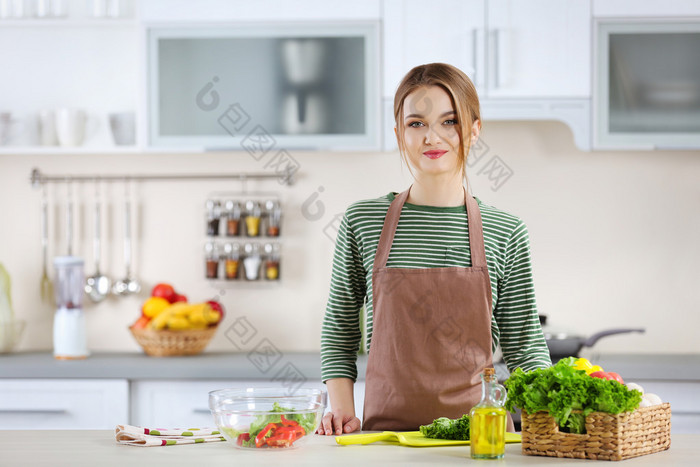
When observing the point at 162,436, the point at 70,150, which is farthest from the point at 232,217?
the point at 162,436

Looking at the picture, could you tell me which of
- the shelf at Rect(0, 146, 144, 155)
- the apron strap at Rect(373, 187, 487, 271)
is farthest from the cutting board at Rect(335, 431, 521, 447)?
the shelf at Rect(0, 146, 144, 155)

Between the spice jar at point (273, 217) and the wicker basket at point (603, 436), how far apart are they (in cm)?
182

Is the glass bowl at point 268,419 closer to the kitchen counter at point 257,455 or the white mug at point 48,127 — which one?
the kitchen counter at point 257,455

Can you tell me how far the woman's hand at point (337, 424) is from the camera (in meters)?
1.44

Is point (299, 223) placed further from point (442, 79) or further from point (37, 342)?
point (442, 79)

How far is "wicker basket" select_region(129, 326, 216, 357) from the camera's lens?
2699mm

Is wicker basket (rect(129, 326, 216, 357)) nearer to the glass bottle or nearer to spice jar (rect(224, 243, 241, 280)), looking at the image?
spice jar (rect(224, 243, 241, 280))

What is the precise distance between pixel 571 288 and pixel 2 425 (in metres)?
2.00

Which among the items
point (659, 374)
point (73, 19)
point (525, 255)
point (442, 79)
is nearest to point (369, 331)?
point (525, 255)

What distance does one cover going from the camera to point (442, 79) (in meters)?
1.51

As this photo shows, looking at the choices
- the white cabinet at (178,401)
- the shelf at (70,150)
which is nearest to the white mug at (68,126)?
the shelf at (70,150)

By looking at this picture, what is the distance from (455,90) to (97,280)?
1937mm

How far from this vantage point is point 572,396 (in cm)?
118

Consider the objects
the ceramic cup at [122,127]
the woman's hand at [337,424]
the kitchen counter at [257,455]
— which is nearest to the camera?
the kitchen counter at [257,455]
